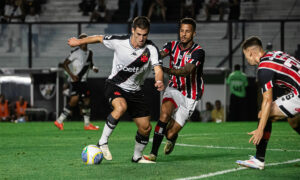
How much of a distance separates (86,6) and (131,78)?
19622mm

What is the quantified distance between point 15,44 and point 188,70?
49.0ft

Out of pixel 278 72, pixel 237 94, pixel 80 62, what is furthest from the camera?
pixel 237 94

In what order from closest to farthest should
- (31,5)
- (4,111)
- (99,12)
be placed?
(4,111), (31,5), (99,12)

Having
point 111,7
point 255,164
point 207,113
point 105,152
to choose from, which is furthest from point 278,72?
point 111,7

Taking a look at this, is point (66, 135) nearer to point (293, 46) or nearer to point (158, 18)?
point (293, 46)

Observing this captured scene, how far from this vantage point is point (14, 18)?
26531 millimetres

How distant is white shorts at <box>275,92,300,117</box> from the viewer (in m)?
7.43

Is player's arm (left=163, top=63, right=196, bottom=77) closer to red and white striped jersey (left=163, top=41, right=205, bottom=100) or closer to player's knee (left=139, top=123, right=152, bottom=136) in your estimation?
red and white striped jersey (left=163, top=41, right=205, bottom=100)

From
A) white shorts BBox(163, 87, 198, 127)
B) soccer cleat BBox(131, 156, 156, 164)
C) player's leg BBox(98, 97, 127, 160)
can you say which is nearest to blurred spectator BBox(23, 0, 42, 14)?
white shorts BBox(163, 87, 198, 127)

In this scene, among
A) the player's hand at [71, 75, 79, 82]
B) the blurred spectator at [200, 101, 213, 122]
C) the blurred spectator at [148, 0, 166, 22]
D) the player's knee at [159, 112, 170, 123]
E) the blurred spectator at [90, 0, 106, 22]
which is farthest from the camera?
the blurred spectator at [90, 0, 106, 22]

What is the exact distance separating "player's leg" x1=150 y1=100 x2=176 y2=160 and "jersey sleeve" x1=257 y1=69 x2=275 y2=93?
2264mm

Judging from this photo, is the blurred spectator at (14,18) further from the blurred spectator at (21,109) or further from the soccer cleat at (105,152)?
the soccer cleat at (105,152)

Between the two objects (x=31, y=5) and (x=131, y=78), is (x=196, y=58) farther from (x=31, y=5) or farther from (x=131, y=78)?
(x=31, y=5)

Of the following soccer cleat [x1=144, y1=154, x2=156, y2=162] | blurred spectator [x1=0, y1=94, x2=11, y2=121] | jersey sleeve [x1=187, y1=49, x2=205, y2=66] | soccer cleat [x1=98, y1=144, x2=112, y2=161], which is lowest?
blurred spectator [x1=0, y1=94, x2=11, y2=121]
